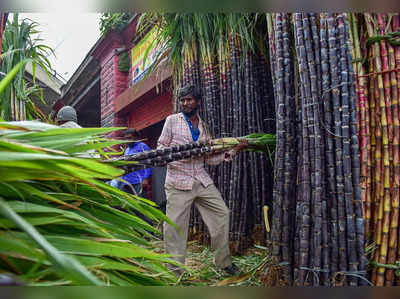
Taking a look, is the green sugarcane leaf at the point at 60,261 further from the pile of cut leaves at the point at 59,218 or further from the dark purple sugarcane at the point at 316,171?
the dark purple sugarcane at the point at 316,171

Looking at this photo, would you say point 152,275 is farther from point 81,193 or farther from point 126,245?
point 81,193

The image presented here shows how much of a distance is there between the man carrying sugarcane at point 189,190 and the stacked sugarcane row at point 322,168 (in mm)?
682

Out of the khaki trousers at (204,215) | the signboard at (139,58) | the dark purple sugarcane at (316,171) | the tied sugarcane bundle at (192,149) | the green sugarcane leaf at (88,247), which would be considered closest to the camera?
the green sugarcane leaf at (88,247)

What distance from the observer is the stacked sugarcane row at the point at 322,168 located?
2002 mm

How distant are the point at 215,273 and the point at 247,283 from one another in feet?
1.20

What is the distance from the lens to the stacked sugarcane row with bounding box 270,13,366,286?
6.57 ft

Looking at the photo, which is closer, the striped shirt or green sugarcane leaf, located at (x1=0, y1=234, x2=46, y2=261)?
green sugarcane leaf, located at (x1=0, y1=234, x2=46, y2=261)

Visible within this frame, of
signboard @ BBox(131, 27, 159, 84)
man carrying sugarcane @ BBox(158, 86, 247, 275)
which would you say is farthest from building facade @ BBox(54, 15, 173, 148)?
man carrying sugarcane @ BBox(158, 86, 247, 275)

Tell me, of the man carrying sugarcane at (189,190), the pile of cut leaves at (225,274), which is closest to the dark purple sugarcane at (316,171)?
the pile of cut leaves at (225,274)

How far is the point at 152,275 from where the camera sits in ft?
3.10

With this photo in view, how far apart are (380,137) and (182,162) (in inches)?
57.6

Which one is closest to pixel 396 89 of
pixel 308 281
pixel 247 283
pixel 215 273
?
pixel 308 281

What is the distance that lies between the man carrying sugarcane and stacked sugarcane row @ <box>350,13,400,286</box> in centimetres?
109

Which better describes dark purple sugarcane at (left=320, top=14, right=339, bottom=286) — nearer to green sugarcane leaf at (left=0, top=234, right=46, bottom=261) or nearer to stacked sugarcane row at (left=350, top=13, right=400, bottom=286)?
stacked sugarcane row at (left=350, top=13, right=400, bottom=286)
